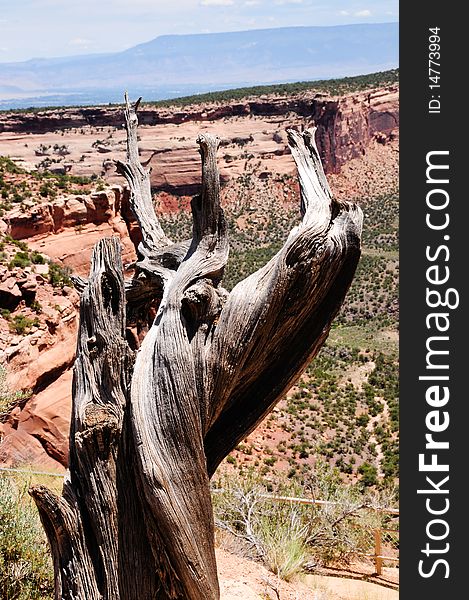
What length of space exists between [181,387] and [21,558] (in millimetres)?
3558

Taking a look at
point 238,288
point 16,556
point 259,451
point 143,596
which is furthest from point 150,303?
point 259,451

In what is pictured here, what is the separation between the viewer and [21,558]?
6219mm

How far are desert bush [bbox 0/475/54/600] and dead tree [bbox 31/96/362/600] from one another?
263 centimetres

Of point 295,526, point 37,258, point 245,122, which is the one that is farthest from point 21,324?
point 245,122

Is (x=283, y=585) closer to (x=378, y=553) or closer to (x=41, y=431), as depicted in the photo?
(x=378, y=553)

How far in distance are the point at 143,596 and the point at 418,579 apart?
1.70m

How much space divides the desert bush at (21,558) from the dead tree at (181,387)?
2.63m

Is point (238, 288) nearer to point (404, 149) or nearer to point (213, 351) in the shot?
point (213, 351)

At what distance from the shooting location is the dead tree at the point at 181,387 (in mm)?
3654

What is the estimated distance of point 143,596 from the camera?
12.0 ft

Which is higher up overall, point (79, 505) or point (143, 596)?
point (79, 505)

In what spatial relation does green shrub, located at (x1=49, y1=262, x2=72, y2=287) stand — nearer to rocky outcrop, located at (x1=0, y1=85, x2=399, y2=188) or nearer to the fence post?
the fence post

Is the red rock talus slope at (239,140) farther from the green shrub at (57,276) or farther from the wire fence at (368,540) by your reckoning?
the wire fence at (368,540)

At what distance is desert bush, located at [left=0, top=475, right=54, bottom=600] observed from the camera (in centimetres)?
606
